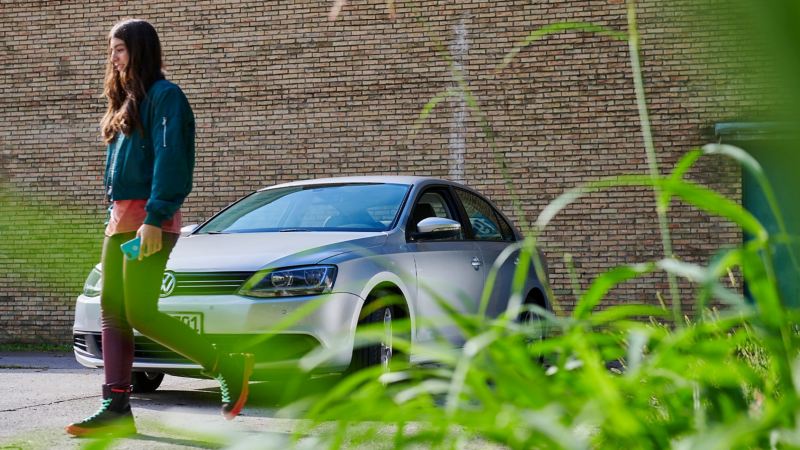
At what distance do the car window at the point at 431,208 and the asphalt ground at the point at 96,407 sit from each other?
1221 millimetres

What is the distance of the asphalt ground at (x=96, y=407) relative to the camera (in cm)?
460

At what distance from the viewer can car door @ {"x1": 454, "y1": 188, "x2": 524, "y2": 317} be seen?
7.28m

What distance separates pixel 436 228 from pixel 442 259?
48cm

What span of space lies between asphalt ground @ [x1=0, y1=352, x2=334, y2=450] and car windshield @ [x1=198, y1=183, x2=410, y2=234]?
3.29 feet

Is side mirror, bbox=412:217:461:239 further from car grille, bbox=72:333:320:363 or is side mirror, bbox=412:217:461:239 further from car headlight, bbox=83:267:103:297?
car headlight, bbox=83:267:103:297

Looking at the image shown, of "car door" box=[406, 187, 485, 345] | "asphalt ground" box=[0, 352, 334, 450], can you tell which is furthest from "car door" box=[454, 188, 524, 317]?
"asphalt ground" box=[0, 352, 334, 450]

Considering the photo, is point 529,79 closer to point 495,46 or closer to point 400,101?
point 495,46

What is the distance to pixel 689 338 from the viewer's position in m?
1.10

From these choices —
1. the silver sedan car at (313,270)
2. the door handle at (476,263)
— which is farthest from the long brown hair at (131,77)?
the door handle at (476,263)

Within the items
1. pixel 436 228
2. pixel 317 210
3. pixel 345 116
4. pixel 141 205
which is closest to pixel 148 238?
pixel 141 205

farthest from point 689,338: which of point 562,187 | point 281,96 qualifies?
point 281,96

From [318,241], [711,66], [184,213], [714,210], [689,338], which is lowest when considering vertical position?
[184,213]

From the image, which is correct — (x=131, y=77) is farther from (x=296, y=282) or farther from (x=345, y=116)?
(x=345, y=116)

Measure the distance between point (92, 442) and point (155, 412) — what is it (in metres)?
Answer: 4.83
